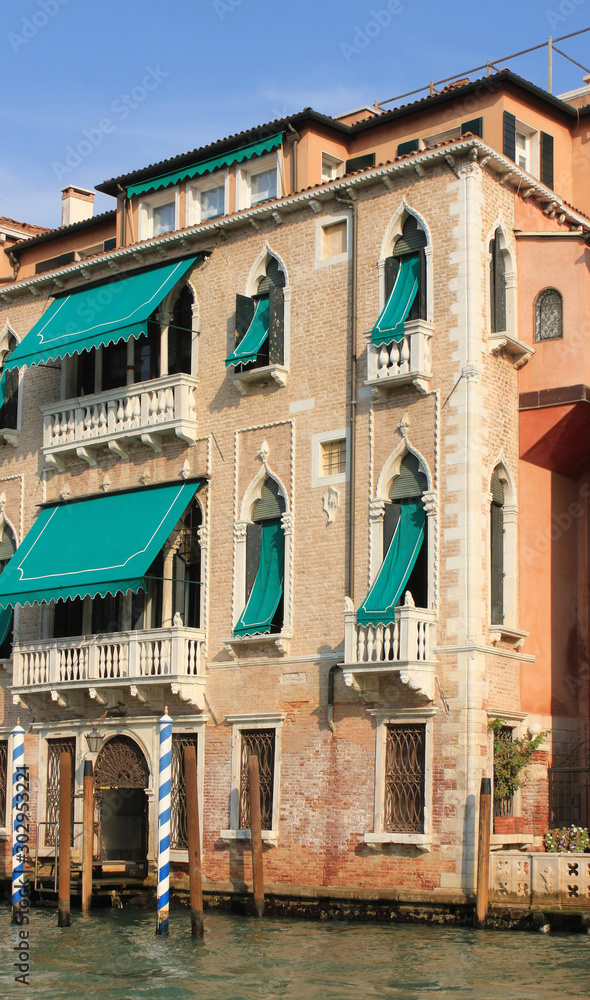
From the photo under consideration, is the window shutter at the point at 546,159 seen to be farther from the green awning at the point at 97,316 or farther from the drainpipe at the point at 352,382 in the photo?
the green awning at the point at 97,316

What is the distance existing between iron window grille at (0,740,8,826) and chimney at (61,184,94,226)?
12433 millimetres

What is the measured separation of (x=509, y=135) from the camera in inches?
1009

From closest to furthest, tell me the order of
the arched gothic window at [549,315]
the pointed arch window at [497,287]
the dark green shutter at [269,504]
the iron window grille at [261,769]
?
the pointed arch window at [497,287], the arched gothic window at [549,315], the iron window grille at [261,769], the dark green shutter at [269,504]

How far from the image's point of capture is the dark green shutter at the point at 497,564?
75.5ft

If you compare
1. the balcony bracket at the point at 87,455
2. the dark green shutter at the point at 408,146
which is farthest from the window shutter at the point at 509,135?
the balcony bracket at the point at 87,455

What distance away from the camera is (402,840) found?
72.1ft

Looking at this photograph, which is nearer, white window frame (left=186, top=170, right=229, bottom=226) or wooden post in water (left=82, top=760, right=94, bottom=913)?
wooden post in water (left=82, top=760, right=94, bottom=913)

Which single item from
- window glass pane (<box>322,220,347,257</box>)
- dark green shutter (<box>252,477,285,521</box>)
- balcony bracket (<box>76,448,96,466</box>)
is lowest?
dark green shutter (<box>252,477,285,521</box>)

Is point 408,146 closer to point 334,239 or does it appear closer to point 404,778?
point 334,239

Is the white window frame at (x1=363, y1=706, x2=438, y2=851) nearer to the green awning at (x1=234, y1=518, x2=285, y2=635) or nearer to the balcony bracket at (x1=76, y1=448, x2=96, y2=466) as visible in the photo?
the green awning at (x1=234, y1=518, x2=285, y2=635)

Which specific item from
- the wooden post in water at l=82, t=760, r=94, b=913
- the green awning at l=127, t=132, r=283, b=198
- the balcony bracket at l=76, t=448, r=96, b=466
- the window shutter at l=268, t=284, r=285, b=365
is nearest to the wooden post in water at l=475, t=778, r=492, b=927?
the wooden post in water at l=82, t=760, r=94, b=913

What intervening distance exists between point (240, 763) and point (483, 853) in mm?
5520

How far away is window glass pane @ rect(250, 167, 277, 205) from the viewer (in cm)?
2745

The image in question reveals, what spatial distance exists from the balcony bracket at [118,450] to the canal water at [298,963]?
8814mm
